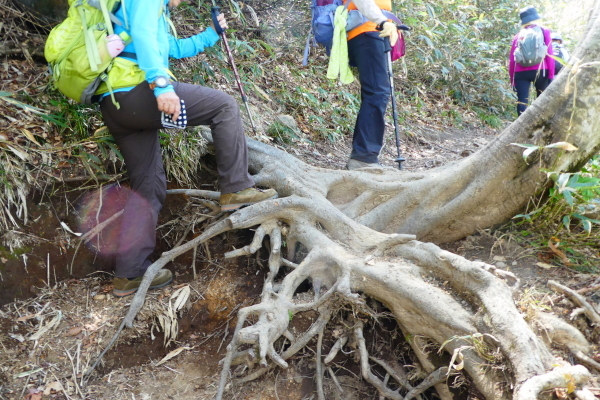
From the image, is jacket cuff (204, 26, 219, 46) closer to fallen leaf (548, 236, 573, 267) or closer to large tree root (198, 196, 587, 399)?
large tree root (198, 196, 587, 399)

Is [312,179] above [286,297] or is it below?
above

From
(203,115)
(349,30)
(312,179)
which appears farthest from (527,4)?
(203,115)

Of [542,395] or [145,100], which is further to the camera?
[145,100]

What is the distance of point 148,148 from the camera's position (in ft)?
12.4

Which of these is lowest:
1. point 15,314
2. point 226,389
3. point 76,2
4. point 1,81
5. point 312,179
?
point 226,389

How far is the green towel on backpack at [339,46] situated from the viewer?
15.0 ft

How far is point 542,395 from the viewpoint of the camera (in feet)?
7.45

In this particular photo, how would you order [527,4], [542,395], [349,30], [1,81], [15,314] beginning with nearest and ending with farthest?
[542,395] < [15,314] < [1,81] < [349,30] < [527,4]

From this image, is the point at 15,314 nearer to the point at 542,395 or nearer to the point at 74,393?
the point at 74,393

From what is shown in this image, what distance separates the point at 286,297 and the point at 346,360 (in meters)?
0.67

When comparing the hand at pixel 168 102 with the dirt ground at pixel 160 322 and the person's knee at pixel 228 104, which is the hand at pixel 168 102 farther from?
the dirt ground at pixel 160 322

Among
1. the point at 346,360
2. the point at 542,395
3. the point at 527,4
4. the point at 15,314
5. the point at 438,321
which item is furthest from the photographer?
the point at 527,4

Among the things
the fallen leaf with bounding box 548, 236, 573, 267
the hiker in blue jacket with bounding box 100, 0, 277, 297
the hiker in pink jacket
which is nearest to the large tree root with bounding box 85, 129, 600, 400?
the hiker in blue jacket with bounding box 100, 0, 277, 297

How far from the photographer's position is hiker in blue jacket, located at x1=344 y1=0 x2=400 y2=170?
4.66m
